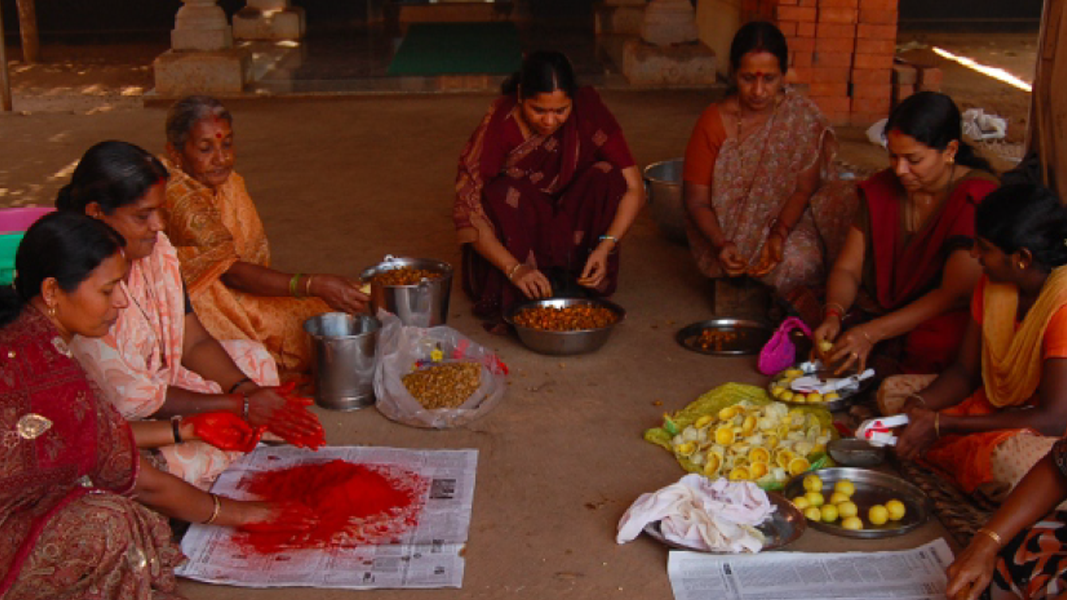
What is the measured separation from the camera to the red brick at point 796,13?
8.17 meters

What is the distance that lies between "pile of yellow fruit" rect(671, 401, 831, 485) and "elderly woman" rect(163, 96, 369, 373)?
131cm

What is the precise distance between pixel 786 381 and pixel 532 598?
4.85 feet

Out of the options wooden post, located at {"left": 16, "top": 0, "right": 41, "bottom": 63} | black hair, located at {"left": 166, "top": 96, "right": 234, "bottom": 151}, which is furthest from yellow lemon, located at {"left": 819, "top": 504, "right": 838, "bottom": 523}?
wooden post, located at {"left": 16, "top": 0, "right": 41, "bottom": 63}

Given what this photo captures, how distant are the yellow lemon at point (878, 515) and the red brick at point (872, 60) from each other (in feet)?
19.6

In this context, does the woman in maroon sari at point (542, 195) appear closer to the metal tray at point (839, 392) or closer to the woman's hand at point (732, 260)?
the woman's hand at point (732, 260)

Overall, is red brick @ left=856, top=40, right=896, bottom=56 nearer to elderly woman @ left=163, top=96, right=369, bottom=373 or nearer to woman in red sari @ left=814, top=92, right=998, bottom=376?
woman in red sari @ left=814, top=92, right=998, bottom=376

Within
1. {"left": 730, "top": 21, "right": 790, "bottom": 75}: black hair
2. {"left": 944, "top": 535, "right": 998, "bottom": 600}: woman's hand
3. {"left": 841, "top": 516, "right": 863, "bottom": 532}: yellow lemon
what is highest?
{"left": 730, "top": 21, "right": 790, "bottom": 75}: black hair

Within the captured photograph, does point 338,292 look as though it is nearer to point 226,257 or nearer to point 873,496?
point 226,257

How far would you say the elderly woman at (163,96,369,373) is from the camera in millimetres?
3848

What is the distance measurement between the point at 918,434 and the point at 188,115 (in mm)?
2578

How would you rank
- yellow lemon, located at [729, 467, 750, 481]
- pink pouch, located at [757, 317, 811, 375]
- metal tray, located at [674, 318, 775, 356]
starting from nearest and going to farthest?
yellow lemon, located at [729, 467, 750, 481], pink pouch, located at [757, 317, 811, 375], metal tray, located at [674, 318, 775, 356]

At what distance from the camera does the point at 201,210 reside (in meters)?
3.84

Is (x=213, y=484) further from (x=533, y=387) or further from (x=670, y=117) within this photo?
(x=670, y=117)

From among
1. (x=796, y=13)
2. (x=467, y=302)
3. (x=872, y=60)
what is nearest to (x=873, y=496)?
(x=467, y=302)
